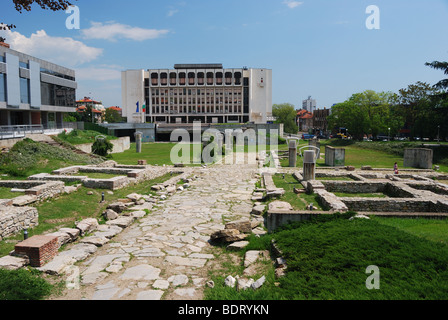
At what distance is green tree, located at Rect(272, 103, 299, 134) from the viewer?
295 feet

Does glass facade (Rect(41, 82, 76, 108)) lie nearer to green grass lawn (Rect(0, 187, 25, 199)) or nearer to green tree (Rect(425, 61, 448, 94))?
green grass lawn (Rect(0, 187, 25, 199))

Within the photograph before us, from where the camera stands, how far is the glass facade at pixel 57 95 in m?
38.2

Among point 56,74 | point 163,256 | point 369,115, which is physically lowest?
point 163,256

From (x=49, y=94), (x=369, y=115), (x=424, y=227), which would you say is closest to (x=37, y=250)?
(x=424, y=227)

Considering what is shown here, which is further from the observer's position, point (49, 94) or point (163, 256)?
point (49, 94)

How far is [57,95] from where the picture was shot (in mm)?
41156

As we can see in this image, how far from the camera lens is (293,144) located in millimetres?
21047

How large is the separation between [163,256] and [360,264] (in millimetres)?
3560

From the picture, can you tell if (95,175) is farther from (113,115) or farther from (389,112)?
(113,115)

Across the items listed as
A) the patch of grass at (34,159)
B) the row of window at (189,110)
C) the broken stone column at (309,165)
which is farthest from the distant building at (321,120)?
the broken stone column at (309,165)

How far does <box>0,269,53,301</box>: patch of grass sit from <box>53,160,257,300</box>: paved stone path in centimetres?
30

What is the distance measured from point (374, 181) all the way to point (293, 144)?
843cm
